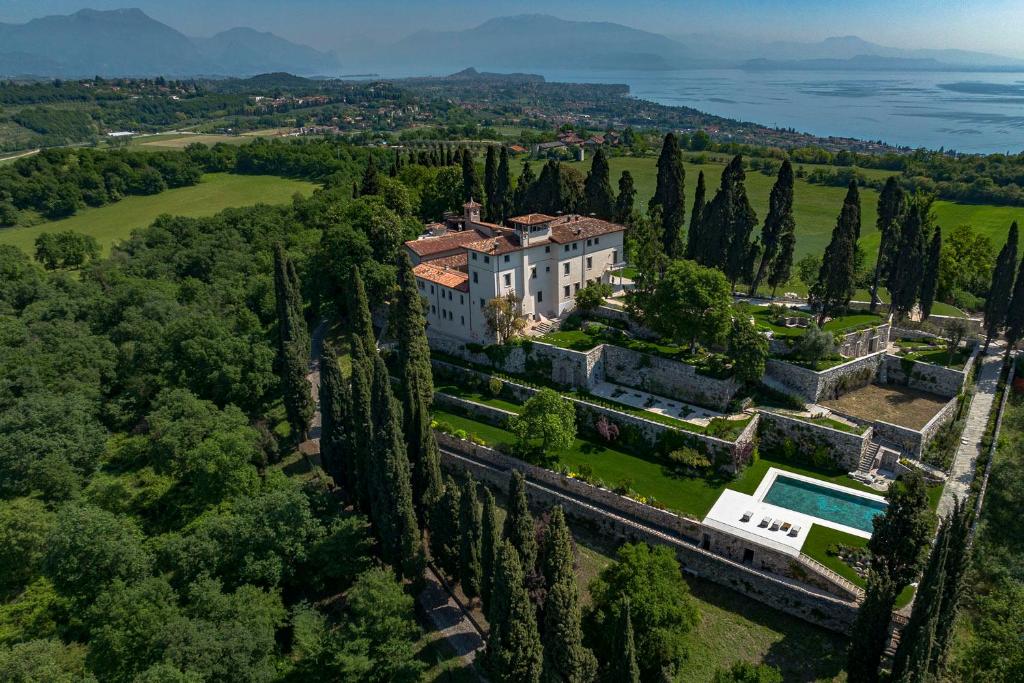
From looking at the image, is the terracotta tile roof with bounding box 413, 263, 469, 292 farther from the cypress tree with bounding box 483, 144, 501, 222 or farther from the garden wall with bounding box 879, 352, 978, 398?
the garden wall with bounding box 879, 352, 978, 398

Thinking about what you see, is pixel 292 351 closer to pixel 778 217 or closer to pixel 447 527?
pixel 447 527

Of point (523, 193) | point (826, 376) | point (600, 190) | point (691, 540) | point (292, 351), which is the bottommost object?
point (691, 540)

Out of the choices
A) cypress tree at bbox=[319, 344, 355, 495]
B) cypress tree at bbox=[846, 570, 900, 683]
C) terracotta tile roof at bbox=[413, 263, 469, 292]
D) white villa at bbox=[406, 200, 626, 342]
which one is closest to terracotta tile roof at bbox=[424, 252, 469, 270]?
white villa at bbox=[406, 200, 626, 342]

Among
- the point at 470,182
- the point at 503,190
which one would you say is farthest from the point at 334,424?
the point at 503,190

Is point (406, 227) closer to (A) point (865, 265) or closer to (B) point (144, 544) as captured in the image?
(B) point (144, 544)

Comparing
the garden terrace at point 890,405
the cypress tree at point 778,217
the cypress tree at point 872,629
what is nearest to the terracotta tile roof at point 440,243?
the cypress tree at point 778,217

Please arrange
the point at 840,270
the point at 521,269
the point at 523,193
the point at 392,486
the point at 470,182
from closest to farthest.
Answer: the point at 392,486
the point at 840,270
the point at 521,269
the point at 470,182
the point at 523,193
